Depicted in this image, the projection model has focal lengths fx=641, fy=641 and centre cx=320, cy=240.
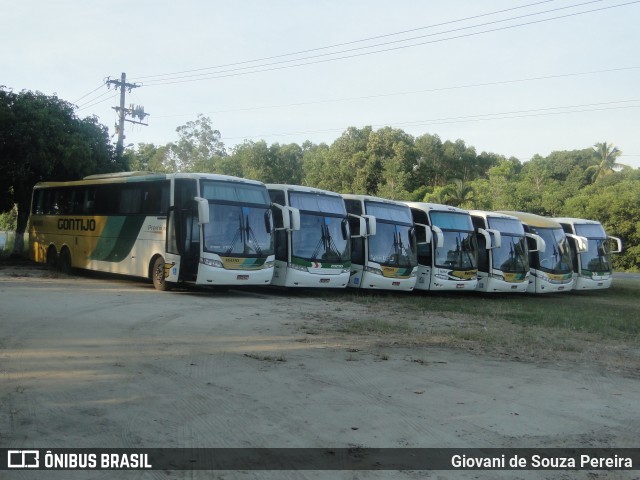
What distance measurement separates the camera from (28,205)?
27.5 m

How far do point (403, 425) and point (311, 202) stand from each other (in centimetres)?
1296

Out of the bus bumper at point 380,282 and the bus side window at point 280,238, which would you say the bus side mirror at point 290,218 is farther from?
the bus bumper at point 380,282

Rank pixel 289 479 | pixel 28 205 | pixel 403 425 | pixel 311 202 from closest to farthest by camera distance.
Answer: pixel 289 479 < pixel 403 425 < pixel 311 202 < pixel 28 205

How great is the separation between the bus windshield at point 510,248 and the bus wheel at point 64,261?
14.7 m

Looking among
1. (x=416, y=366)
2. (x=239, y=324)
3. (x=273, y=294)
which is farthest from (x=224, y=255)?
(x=416, y=366)

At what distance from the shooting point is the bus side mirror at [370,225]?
1908cm

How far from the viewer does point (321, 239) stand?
18.4m

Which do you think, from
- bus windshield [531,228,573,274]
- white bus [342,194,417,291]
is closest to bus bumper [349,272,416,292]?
white bus [342,194,417,291]

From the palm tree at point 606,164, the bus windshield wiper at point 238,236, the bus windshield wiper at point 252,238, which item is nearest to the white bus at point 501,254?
the bus windshield wiper at point 252,238

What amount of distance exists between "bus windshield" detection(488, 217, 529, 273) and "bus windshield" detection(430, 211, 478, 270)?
4.25 ft

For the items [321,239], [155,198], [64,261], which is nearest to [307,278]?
[321,239]

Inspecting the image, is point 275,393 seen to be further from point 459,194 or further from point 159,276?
point 459,194

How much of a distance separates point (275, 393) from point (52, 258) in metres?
18.7

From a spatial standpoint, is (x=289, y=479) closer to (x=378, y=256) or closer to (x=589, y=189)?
(x=378, y=256)
